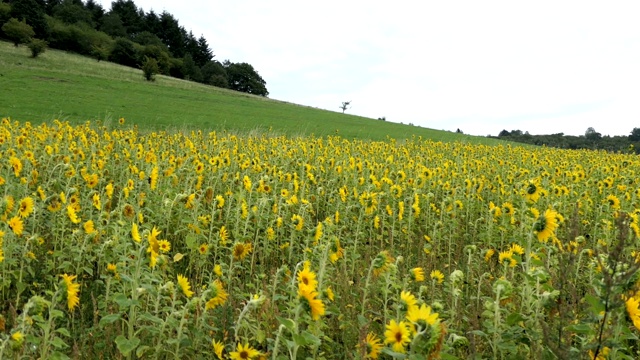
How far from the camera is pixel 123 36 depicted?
73500mm

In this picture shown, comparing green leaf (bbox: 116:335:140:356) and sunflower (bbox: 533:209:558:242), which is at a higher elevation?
sunflower (bbox: 533:209:558:242)

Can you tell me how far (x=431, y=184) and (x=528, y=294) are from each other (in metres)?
5.01

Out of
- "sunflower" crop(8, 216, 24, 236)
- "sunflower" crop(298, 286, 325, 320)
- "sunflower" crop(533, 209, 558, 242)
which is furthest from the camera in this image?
"sunflower" crop(8, 216, 24, 236)

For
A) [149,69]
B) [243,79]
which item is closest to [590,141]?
[149,69]

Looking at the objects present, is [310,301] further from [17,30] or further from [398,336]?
[17,30]

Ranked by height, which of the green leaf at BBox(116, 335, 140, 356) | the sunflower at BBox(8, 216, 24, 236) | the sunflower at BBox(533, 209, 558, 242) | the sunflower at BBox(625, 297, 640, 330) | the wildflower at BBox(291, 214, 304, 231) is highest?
the sunflower at BBox(533, 209, 558, 242)

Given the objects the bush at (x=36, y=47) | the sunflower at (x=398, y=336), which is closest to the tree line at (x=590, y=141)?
the sunflower at (x=398, y=336)

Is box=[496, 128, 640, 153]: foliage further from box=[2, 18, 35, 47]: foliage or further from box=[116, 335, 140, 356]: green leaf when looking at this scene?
box=[2, 18, 35, 47]: foliage

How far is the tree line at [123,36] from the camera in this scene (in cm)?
5484

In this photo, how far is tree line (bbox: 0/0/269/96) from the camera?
180 ft

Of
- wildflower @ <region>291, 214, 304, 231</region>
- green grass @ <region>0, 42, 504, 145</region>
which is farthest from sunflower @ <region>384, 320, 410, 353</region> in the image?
green grass @ <region>0, 42, 504, 145</region>

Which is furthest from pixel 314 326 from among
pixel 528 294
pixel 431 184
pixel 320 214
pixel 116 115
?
pixel 116 115

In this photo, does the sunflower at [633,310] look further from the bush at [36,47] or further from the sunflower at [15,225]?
the bush at [36,47]

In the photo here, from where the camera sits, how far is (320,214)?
621 centimetres
